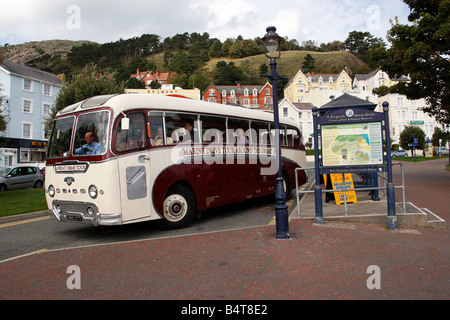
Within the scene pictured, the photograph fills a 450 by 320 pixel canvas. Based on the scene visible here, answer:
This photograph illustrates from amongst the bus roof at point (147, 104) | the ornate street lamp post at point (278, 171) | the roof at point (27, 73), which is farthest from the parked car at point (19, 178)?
the roof at point (27, 73)

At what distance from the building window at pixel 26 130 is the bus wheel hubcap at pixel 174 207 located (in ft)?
130

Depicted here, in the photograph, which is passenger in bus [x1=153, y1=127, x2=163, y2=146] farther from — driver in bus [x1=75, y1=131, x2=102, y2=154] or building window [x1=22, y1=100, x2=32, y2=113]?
building window [x1=22, y1=100, x2=32, y2=113]

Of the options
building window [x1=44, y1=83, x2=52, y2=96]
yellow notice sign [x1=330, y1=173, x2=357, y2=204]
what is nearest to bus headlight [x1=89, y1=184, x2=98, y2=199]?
yellow notice sign [x1=330, y1=173, x2=357, y2=204]

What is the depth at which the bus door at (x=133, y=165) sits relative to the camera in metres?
6.57

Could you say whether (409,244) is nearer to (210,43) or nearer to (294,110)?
(294,110)

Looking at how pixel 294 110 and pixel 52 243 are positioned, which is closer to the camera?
pixel 52 243

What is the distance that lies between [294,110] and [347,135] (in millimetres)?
62809

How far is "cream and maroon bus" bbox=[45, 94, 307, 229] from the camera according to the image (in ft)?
21.3

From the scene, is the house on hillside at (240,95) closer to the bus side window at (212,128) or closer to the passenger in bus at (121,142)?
the bus side window at (212,128)

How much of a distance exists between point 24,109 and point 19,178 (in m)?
23.2

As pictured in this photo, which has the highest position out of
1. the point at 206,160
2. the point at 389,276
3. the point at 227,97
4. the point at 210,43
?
the point at 210,43

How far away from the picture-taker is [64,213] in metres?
6.96

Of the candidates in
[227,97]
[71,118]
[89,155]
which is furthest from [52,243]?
[227,97]

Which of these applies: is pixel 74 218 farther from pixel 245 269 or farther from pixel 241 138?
pixel 241 138
